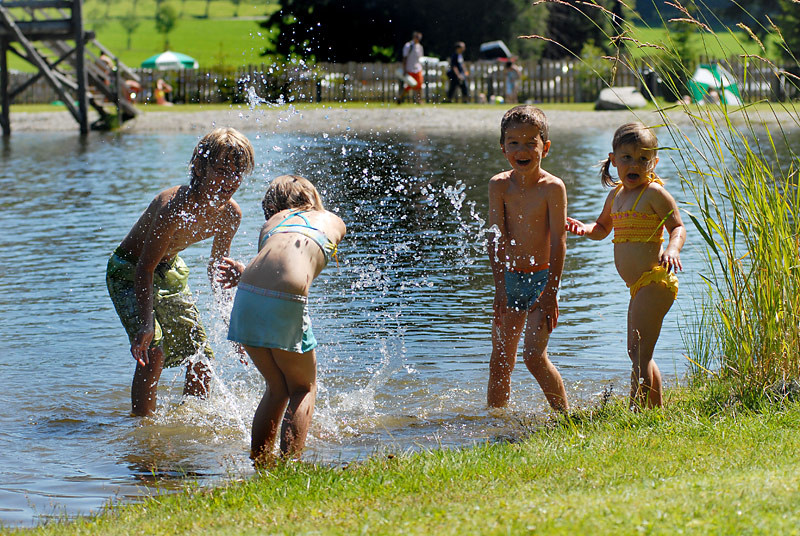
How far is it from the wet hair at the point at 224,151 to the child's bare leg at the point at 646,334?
2.08 m

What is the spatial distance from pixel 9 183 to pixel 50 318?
9.67m

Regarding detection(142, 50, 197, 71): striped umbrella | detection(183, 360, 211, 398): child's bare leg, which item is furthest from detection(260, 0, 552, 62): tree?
detection(183, 360, 211, 398): child's bare leg

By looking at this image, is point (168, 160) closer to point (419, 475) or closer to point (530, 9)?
point (419, 475)

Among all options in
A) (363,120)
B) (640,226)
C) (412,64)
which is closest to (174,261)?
(640,226)

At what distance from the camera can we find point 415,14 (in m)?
46.5

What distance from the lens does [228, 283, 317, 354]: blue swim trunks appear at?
466cm

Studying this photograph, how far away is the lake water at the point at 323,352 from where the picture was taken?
534cm

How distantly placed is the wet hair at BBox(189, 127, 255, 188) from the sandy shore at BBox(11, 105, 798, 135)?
64.0ft

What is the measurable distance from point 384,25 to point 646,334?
4200 centimetres

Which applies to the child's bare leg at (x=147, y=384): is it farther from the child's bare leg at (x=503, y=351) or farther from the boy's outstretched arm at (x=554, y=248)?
the boy's outstretched arm at (x=554, y=248)

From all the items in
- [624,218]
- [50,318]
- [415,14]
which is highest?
[415,14]

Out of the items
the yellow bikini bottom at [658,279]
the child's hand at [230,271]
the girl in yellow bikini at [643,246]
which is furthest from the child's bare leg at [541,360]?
the child's hand at [230,271]

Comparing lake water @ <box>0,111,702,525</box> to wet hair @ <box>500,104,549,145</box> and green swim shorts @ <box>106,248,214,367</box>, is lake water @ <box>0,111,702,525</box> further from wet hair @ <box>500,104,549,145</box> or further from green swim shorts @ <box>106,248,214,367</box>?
wet hair @ <box>500,104,549,145</box>

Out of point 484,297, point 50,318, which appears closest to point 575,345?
point 484,297
